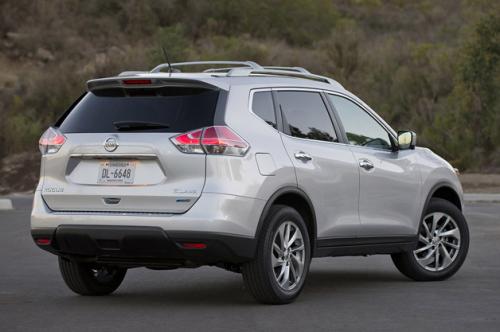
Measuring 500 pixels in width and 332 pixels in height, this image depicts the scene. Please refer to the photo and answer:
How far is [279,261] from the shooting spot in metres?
10.5

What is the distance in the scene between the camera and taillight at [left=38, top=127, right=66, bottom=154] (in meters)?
10.5

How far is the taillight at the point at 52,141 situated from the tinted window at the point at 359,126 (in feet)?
8.03

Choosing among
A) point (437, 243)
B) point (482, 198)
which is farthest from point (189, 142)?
point (482, 198)

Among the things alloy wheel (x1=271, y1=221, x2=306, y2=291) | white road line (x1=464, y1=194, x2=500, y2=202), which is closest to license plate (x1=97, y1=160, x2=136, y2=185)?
alloy wheel (x1=271, y1=221, x2=306, y2=291)

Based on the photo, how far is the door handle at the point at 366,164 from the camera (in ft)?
37.8

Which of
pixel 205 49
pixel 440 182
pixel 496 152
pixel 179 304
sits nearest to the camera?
pixel 179 304

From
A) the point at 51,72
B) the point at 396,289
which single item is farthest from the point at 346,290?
the point at 51,72

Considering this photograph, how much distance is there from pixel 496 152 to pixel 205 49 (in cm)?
2161

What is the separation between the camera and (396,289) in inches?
465

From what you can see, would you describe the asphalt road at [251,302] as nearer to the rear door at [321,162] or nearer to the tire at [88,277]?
the tire at [88,277]

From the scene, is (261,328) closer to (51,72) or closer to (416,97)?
(416,97)

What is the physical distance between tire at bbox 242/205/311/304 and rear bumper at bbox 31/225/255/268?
0.54 feet

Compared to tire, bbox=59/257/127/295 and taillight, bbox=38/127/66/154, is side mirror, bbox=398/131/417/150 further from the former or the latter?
taillight, bbox=38/127/66/154

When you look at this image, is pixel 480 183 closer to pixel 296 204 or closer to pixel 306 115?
pixel 306 115
